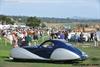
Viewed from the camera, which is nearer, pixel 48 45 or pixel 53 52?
pixel 53 52

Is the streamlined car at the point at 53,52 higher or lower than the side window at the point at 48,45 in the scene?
lower

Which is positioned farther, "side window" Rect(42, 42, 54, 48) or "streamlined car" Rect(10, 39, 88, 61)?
"side window" Rect(42, 42, 54, 48)

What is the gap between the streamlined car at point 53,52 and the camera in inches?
710

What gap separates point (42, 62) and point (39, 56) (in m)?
0.44

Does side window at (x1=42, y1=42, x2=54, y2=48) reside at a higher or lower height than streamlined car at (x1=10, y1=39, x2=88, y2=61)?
higher

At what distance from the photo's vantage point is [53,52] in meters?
18.2

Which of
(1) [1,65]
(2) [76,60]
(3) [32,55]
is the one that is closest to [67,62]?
(2) [76,60]

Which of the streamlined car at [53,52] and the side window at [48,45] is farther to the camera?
the side window at [48,45]

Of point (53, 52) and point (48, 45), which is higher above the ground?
point (48, 45)

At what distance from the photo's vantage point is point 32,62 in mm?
18656

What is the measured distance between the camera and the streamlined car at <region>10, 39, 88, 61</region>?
18.0 meters

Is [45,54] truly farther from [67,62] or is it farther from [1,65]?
[1,65]

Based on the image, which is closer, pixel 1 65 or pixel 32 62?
pixel 1 65

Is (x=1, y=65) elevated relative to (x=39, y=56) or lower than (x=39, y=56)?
elevated
